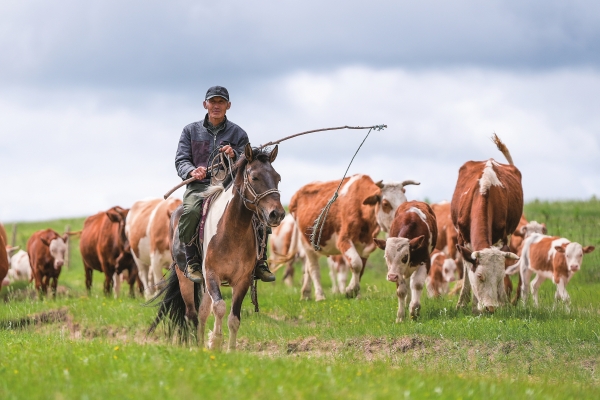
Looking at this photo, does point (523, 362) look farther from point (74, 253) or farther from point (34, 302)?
point (74, 253)

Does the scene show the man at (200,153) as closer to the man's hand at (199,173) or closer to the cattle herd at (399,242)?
the man's hand at (199,173)

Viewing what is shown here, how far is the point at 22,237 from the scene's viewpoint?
44844 millimetres

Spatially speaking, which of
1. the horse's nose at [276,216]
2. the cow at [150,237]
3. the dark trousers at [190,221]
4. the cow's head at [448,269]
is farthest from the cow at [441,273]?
the horse's nose at [276,216]

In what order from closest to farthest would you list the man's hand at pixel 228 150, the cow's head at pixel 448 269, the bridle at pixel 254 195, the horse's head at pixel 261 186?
the horse's head at pixel 261 186, the bridle at pixel 254 195, the man's hand at pixel 228 150, the cow's head at pixel 448 269

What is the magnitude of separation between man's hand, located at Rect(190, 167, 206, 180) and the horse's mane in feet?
0.69

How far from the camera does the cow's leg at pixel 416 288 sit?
44.2ft

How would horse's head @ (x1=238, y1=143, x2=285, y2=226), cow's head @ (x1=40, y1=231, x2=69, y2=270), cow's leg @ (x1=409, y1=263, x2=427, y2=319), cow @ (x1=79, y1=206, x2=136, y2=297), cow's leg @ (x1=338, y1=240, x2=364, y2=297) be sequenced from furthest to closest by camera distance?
cow's head @ (x1=40, y1=231, x2=69, y2=270), cow @ (x1=79, y1=206, x2=136, y2=297), cow's leg @ (x1=338, y1=240, x2=364, y2=297), cow's leg @ (x1=409, y1=263, x2=427, y2=319), horse's head @ (x1=238, y1=143, x2=285, y2=226)

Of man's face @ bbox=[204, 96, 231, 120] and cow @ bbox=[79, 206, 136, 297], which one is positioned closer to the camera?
man's face @ bbox=[204, 96, 231, 120]

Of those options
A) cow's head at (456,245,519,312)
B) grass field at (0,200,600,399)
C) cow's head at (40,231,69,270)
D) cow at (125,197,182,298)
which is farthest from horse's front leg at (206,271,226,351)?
cow's head at (40,231,69,270)

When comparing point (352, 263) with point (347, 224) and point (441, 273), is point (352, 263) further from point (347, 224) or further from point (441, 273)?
point (441, 273)

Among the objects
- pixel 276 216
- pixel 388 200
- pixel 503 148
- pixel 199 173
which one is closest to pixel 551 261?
pixel 503 148

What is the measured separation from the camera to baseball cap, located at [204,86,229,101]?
10.5 metres

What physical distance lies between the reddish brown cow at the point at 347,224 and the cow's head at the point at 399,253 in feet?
10.2

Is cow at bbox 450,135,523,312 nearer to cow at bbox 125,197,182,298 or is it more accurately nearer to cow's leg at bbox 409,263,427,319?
cow's leg at bbox 409,263,427,319
